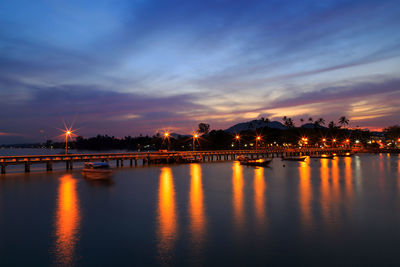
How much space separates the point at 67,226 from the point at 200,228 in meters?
8.90

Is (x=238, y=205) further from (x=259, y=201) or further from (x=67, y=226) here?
(x=67, y=226)

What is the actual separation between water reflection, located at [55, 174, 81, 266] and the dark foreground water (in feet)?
0.17

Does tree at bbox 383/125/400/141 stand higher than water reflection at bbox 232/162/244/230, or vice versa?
tree at bbox 383/125/400/141

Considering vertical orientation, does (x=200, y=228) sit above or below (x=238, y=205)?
above

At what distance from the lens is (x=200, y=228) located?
18109 mm

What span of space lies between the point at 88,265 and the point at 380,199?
92.3 ft

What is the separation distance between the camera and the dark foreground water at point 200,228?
534 inches

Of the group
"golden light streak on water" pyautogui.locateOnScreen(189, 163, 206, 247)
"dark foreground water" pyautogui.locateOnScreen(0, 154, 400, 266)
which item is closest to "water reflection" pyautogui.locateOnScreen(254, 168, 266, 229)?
"dark foreground water" pyautogui.locateOnScreen(0, 154, 400, 266)

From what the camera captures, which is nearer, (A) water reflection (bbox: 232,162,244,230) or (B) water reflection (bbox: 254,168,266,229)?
(A) water reflection (bbox: 232,162,244,230)

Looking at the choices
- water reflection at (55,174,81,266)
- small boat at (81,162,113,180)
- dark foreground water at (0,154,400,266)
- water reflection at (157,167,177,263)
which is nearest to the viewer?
dark foreground water at (0,154,400,266)

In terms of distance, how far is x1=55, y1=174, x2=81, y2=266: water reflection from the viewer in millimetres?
13891

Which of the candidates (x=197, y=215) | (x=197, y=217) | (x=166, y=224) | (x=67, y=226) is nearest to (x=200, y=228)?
(x=166, y=224)

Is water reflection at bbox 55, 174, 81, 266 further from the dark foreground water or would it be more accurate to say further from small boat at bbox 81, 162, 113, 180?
small boat at bbox 81, 162, 113, 180

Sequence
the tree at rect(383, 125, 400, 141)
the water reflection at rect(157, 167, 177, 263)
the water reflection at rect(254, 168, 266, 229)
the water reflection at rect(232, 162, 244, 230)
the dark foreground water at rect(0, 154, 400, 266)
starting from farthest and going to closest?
1. the tree at rect(383, 125, 400, 141)
2. the water reflection at rect(254, 168, 266, 229)
3. the water reflection at rect(232, 162, 244, 230)
4. the water reflection at rect(157, 167, 177, 263)
5. the dark foreground water at rect(0, 154, 400, 266)
